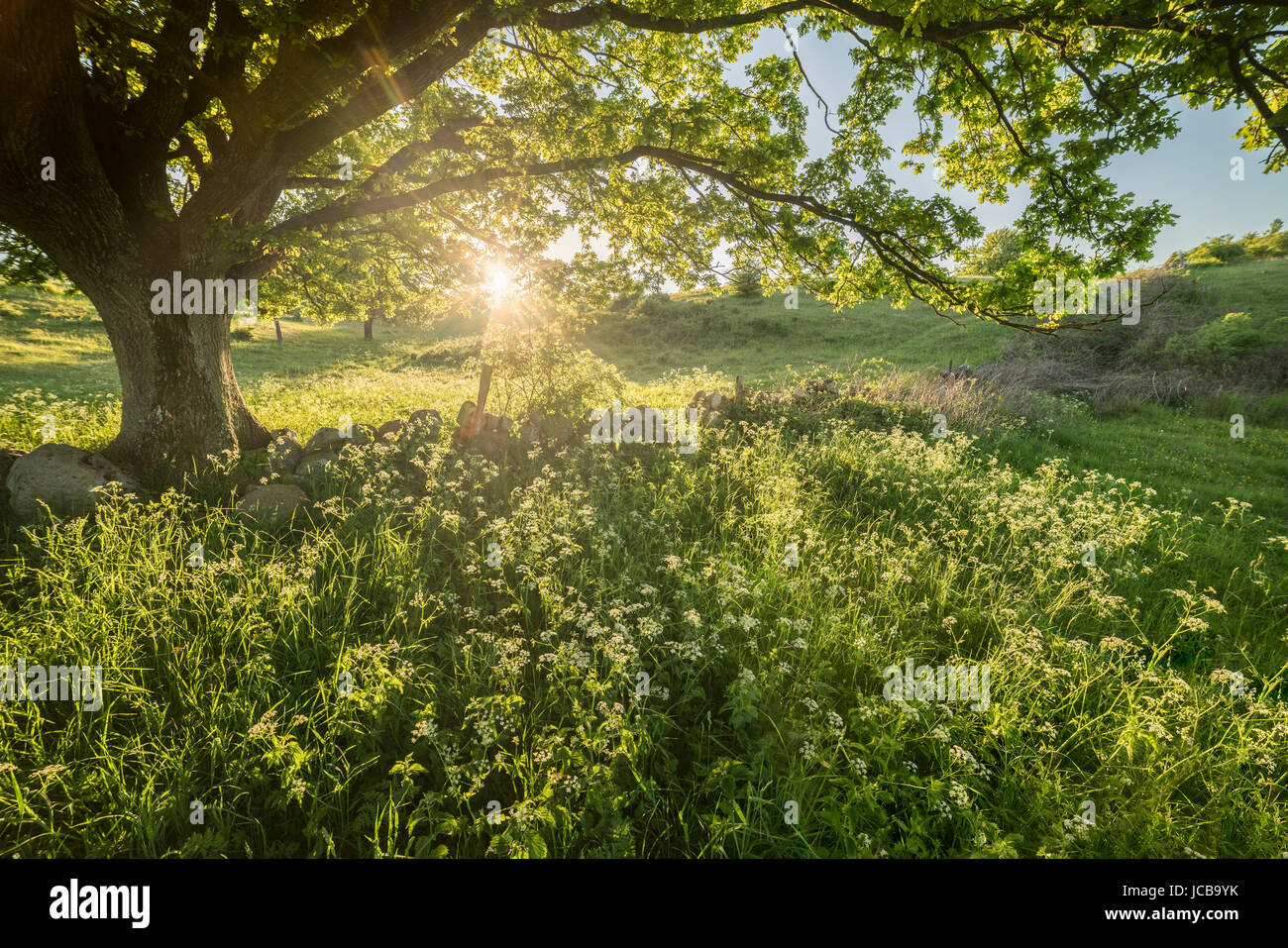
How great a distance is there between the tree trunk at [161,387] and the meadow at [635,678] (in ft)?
3.48

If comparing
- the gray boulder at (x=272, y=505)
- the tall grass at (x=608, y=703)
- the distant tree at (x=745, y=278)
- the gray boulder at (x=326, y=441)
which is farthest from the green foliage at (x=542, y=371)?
the tall grass at (x=608, y=703)

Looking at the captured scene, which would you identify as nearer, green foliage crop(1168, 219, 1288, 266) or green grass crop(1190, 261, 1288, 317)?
green grass crop(1190, 261, 1288, 317)

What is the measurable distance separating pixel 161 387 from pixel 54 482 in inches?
70.4

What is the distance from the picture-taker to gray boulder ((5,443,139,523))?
525 centimetres

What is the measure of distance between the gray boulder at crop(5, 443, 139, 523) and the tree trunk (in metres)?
0.74

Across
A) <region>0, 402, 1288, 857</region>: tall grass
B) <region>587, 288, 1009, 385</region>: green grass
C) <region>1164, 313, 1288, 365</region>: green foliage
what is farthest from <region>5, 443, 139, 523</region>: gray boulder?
<region>1164, 313, 1288, 365</region>: green foliage

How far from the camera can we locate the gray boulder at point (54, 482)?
17.2ft

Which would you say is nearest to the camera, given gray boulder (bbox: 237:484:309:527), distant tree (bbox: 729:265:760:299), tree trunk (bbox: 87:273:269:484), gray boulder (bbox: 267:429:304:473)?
gray boulder (bbox: 237:484:309:527)

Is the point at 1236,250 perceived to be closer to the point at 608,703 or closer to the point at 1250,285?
the point at 1250,285

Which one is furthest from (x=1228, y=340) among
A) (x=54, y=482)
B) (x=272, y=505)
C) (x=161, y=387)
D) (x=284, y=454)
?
(x=54, y=482)

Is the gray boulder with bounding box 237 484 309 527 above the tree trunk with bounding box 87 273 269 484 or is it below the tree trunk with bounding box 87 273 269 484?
below

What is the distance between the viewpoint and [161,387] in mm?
6543

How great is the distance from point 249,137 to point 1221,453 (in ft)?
67.2

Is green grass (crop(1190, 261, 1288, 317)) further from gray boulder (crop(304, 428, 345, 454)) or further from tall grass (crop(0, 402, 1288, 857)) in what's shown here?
gray boulder (crop(304, 428, 345, 454))
